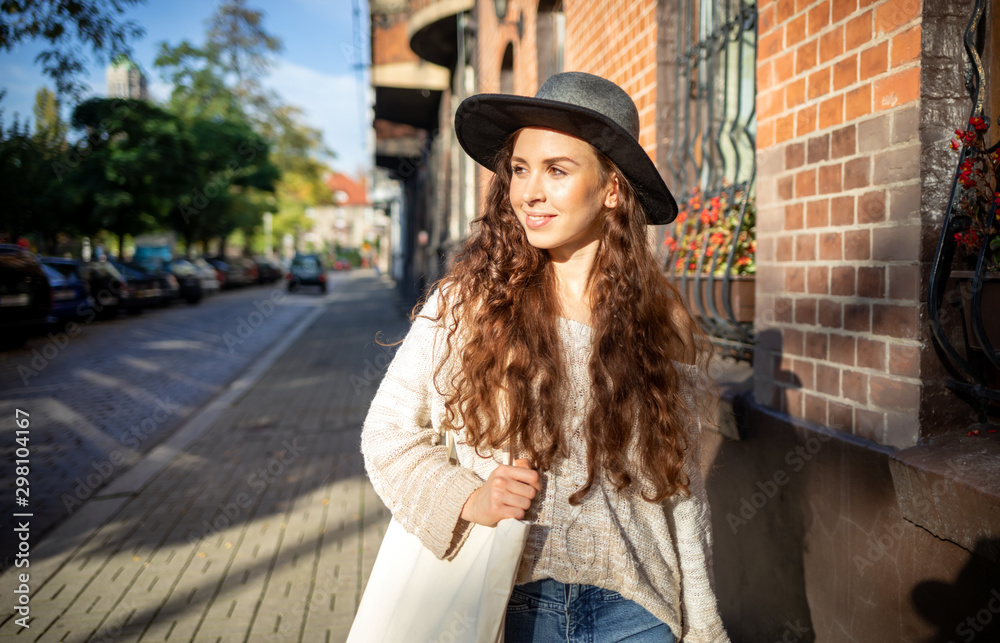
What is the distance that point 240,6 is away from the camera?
40.0 meters

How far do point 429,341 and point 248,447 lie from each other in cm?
494

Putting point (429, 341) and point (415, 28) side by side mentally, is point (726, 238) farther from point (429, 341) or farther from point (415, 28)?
point (415, 28)

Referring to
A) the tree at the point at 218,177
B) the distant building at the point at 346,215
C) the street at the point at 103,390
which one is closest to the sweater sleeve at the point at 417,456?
the street at the point at 103,390

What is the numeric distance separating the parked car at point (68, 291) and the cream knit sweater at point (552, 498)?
45.7ft

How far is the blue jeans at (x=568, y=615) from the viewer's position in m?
1.50

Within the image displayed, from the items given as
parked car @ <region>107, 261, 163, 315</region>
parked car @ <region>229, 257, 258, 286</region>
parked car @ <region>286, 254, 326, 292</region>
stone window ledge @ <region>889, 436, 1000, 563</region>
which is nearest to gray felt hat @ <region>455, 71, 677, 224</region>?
stone window ledge @ <region>889, 436, 1000, 563</region>

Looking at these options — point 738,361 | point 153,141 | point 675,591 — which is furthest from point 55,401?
point 153,141

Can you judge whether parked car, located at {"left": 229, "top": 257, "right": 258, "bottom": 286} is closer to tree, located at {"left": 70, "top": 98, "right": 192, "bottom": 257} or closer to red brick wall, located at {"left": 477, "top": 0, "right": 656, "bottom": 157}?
tree, located at {"left": 70, "top": 98, "right": 192, "bottom": 257}

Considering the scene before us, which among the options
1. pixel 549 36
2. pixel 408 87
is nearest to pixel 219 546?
pixel 549 36

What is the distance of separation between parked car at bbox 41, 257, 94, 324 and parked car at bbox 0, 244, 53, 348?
1.07m

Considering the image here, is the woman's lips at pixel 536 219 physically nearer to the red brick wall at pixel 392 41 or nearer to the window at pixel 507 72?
the window at pixel 507 72

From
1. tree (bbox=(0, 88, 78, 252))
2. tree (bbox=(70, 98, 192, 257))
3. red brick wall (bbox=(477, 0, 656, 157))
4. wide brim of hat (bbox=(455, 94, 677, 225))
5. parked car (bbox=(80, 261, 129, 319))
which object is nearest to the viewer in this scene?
wide brim of hat (bbox=(455, 94, 677, 225))

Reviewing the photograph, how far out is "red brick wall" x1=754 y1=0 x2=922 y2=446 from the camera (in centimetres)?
195

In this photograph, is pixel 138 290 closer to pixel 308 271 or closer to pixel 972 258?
pixel 308 271
